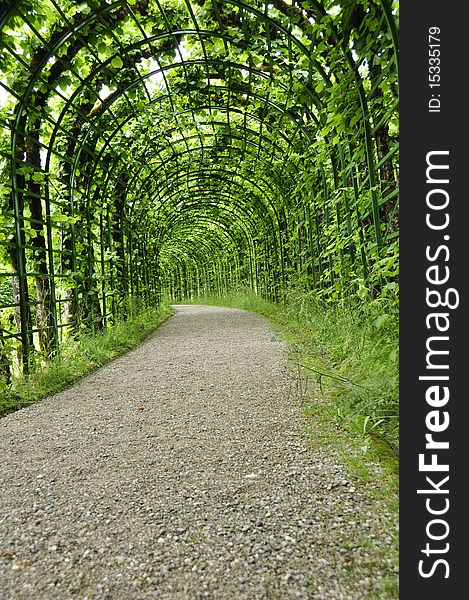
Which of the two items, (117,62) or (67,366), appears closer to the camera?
(67,366)

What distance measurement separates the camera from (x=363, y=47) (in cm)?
327

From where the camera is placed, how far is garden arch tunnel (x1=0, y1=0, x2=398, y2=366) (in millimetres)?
3529

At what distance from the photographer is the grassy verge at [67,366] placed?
364 centimetres

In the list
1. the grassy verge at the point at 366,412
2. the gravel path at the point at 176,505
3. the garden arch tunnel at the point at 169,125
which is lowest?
the gravel path at the point at 176,505

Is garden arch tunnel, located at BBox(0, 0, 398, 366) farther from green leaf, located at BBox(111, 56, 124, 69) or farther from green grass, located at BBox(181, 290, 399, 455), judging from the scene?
green grass, located at BBox(181, 290, 399, 455)

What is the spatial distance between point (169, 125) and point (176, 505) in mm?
7461

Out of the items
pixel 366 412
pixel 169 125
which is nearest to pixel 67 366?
pixel 366 412

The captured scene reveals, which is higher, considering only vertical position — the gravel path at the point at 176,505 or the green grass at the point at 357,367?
the green grass at the point at 357,367

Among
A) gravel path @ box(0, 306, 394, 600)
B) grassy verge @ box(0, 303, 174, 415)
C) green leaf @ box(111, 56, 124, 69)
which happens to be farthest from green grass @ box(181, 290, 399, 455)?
green leaf @ box(111, 56, 124, 69)

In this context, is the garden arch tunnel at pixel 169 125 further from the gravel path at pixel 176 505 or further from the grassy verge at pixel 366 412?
the gravel path at pixel 176 505

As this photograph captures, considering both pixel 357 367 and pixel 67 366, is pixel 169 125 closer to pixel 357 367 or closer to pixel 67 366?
pixel 67 366

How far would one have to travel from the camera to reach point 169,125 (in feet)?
26.1

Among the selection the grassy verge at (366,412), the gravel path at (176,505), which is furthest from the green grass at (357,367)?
the gravel path at (176,505)

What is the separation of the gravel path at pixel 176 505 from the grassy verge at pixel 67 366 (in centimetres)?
29
